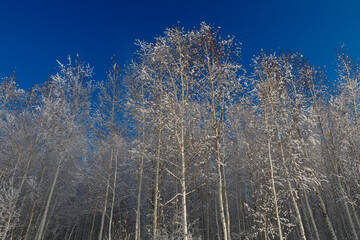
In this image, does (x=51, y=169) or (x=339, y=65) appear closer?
(x=339, y=65)

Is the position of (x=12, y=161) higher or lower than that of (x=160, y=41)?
lower

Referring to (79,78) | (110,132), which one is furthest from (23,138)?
(110,132)

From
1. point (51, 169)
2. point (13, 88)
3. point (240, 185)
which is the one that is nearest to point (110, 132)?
point (51, 169)

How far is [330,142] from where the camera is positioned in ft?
40.1

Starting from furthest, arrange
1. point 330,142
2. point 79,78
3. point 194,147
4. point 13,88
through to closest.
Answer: point 13,88 < point 79,78 < point 330,142 < point 194,147

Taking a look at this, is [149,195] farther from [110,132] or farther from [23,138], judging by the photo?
[23,138]

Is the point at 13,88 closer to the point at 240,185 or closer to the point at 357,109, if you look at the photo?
the point at 240,185

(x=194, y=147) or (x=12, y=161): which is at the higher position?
(x=12, y=161)

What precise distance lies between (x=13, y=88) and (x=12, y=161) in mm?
5484

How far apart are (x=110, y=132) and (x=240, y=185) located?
1262 centimetres


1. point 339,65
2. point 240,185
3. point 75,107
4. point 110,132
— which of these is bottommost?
point 240,185

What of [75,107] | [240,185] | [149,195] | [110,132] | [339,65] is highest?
[339,65]

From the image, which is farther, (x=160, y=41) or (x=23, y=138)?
(x=23, y=138)

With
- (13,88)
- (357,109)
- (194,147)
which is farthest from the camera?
(13,88)
